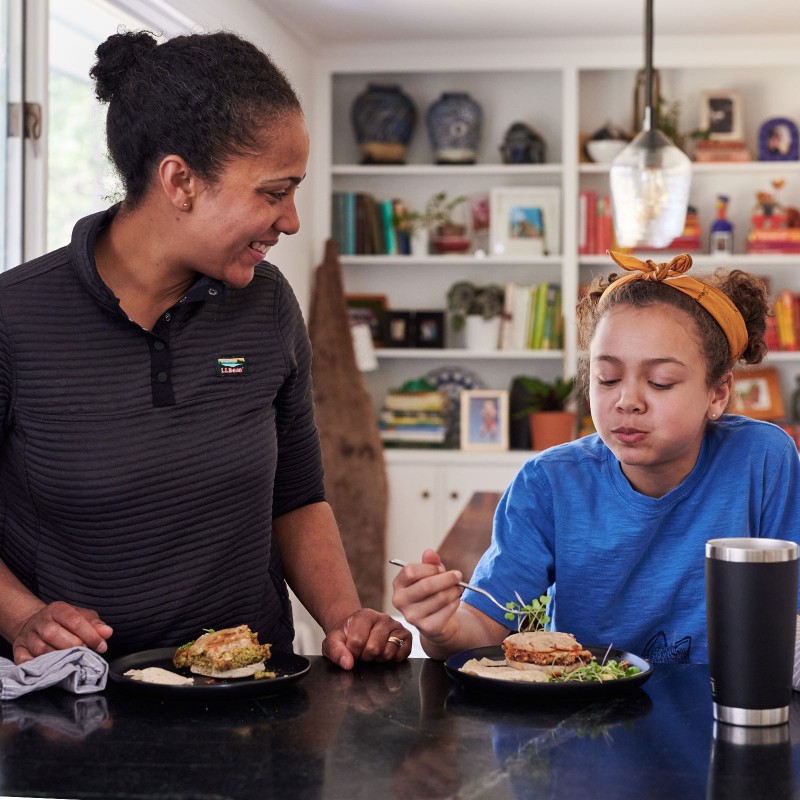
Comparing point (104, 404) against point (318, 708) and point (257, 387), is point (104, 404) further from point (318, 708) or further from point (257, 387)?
point (318, 708)

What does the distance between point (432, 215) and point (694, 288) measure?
4.02 metres

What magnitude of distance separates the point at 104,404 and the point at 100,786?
569 mm

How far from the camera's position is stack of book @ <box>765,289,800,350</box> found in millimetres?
5203

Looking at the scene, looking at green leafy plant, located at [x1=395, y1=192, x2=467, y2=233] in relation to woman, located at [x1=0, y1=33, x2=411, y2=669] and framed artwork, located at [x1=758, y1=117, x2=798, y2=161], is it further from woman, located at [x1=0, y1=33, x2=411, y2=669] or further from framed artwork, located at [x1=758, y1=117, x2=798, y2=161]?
woman, located at [x1=0, y1=33, x2=411, y2=669]

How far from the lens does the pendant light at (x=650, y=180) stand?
128 inches

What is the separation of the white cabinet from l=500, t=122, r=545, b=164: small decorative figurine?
139 cm

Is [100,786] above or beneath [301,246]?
beneath

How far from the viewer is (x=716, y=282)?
5.42ft

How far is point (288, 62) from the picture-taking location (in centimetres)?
493

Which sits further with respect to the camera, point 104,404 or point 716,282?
point 716,282

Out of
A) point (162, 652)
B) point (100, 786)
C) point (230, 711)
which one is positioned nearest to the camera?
point (100, 786)

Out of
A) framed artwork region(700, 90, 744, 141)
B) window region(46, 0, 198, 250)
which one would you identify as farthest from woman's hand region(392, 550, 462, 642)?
framed artwork region(700, 90, 744, 141)

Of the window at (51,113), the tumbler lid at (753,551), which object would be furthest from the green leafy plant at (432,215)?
the tumbler lid at (753,551)

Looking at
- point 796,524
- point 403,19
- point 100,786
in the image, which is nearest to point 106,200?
point 100,786
